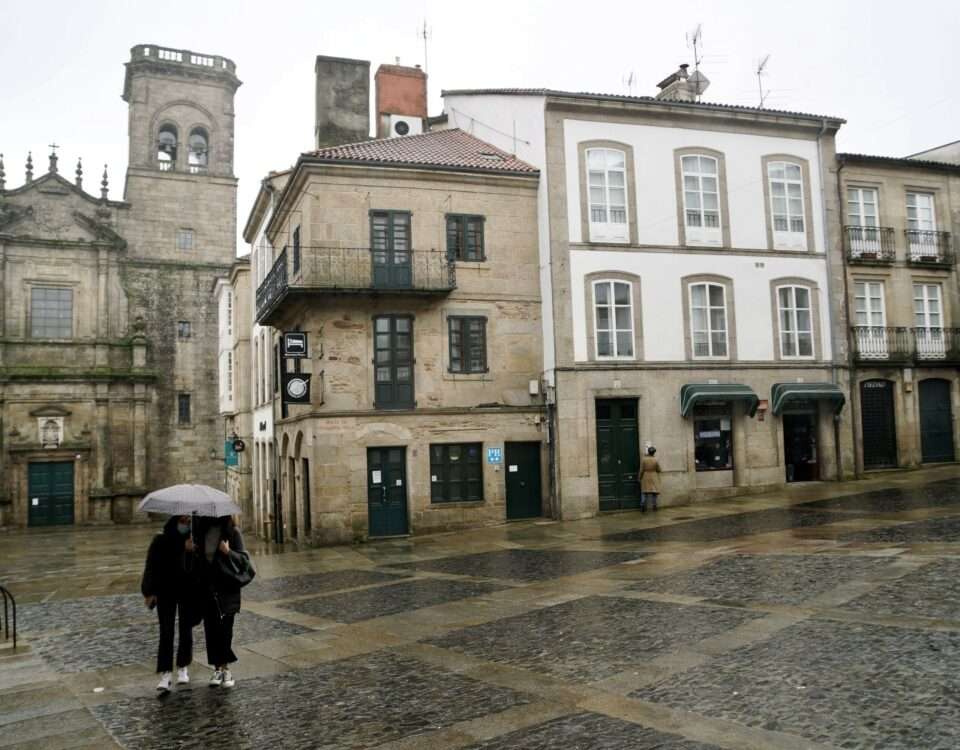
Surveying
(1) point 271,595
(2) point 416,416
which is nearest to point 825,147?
(2) point 416,416

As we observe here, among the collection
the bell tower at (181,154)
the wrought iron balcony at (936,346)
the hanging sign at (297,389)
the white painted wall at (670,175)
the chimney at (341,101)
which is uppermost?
the bell tower at (181,154)

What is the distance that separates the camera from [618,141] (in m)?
23.2

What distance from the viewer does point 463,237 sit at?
22.6 metres

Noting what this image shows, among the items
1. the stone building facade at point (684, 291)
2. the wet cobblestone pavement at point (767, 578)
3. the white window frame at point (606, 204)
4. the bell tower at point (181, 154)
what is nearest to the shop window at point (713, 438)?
the stone building facade at point (684, 291)

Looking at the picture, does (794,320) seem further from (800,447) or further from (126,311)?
(126,311)

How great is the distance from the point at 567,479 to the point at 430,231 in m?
7.59

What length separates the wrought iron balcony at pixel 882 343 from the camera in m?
25.5

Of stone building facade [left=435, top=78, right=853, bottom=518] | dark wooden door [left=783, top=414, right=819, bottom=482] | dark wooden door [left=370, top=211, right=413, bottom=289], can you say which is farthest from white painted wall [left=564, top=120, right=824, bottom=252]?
dark wooden door [left=783, top=414, right=819, bottom=482]

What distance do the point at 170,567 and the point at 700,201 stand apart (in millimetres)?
19939

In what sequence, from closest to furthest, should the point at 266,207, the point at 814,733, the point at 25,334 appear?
the point at 814,733 < the point at 266,207 < the point at 25,334

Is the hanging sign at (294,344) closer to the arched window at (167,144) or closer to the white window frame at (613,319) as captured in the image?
the white window frame at (613,319)

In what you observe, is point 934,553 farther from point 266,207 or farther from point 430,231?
point 266,207

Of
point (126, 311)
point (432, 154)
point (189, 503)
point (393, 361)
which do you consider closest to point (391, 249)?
point (393, 361)

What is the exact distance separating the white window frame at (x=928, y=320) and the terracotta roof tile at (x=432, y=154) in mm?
13863
